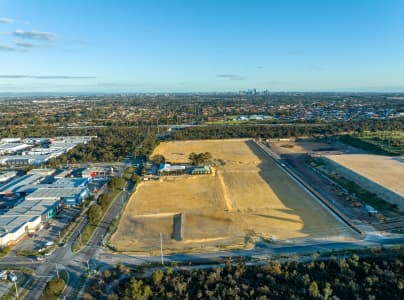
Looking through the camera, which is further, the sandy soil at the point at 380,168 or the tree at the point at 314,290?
the sandy soil at the point at 380,168

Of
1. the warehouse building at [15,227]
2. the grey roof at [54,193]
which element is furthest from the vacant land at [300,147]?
the warehouse building at [15,227]

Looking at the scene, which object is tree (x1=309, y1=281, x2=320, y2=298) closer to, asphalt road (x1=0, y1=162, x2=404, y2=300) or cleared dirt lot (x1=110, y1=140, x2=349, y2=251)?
asphalt road (x1=0, y1=162, x2=404, y2=300)

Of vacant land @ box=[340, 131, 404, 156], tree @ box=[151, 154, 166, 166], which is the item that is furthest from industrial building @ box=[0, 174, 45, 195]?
vacant land @ box=[340, 131, 404, 156]

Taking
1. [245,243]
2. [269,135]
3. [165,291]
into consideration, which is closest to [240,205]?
[245,243]

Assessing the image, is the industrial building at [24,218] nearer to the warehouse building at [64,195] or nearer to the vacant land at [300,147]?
the warehouse building at [64,195]

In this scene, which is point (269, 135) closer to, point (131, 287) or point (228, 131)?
point (228, 131)

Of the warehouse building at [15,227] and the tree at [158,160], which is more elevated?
the tree at [158,160]

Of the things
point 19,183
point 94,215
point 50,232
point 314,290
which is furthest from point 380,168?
point 19,183

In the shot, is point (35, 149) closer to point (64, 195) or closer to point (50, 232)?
point (64, 195)
